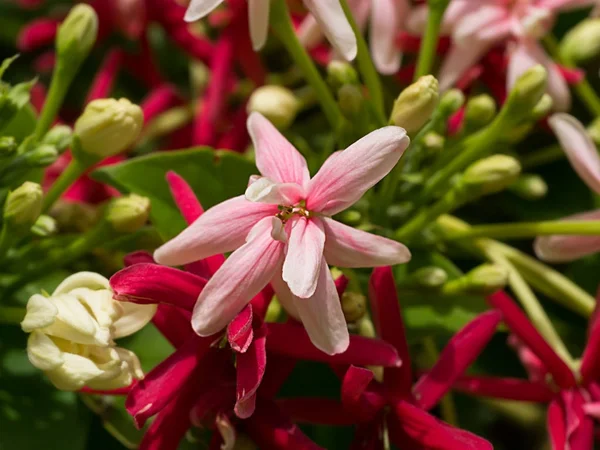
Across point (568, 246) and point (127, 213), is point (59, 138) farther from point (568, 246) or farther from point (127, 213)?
point (568, 246)

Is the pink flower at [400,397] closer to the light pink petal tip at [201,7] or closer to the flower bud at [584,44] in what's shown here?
the light pink petal tip at [201,7]

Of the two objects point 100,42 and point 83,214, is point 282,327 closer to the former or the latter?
point 83,214

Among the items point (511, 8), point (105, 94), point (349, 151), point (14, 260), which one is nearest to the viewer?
point (349, 151)

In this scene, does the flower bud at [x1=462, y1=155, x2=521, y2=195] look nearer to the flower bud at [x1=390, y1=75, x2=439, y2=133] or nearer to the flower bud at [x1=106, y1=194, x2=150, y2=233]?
the flower bud at [x1=390, y1=75, x2=439, y2=133]

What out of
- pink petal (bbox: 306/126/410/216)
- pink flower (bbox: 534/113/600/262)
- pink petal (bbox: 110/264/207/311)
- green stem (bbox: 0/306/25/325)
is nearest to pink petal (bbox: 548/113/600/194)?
pink flower (bbox: 534/113/600/262)

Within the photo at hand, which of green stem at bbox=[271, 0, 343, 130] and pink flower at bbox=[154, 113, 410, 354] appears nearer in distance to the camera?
pink flower at bbox=[154, 113, 410, 354]

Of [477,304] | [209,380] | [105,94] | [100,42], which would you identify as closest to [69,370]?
[209,380]

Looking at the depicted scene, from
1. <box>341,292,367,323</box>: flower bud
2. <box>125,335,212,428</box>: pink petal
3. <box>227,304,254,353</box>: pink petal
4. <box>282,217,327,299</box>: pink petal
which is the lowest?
<box>341,292,367,323</box>: flower bud

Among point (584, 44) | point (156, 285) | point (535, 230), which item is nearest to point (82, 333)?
point (156, 285)
